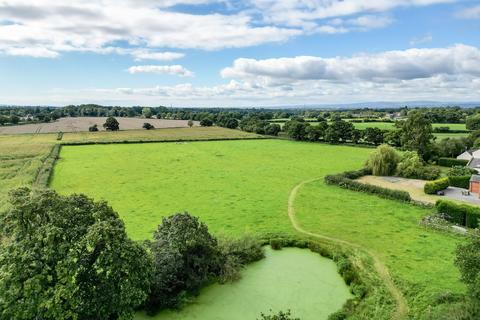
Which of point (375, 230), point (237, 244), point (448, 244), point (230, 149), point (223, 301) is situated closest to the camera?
point (223, 301)

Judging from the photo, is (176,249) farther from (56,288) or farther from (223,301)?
(56,288)

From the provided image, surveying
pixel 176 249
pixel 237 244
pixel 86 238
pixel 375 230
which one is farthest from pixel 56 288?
pixel 375 230

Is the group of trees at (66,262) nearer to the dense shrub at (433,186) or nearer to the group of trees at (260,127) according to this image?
the dense shrub at (433,186)

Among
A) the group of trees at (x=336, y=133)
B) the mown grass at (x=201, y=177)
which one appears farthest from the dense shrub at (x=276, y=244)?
the group of trees at (x=336, y=133)

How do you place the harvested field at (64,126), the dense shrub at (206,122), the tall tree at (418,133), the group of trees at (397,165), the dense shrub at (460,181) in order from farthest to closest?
the dense shrub at (206,122) → the harvested field at (64,126) → the tall tree at (418,133) → the group of trees at (397,165) → the dense shrub at (460,181)

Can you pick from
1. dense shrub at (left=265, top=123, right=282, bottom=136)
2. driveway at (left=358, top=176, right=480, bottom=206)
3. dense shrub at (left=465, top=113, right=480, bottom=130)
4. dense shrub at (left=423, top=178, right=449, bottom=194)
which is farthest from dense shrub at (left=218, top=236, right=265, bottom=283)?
dense shrub at (left=465, top=113, right=480, bottom=130)
